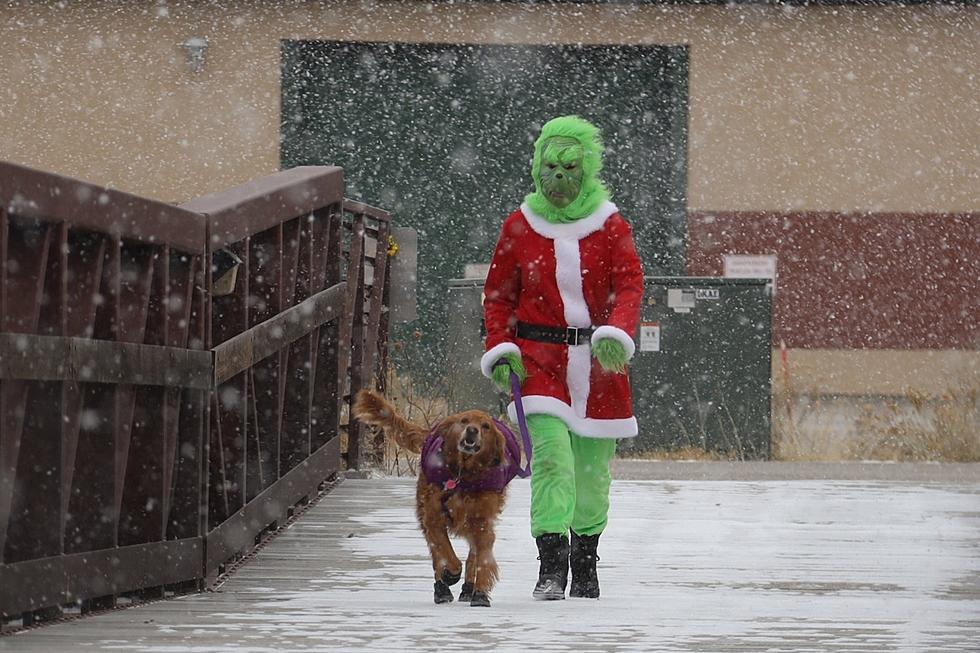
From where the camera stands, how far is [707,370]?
14.0 meters

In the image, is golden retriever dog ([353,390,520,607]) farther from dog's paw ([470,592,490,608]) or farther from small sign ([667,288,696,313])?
small sign ([667,288,696,313])

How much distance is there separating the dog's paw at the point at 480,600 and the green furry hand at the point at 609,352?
2.66ft

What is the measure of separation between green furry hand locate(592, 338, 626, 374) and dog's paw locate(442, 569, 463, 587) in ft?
2.64

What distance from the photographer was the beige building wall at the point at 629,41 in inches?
754

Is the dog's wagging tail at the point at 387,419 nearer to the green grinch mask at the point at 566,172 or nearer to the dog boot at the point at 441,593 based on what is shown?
the dog boot at the point at 441,593

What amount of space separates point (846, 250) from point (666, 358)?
5.71 m

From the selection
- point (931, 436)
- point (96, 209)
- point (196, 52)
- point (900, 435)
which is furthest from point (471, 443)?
point (196, 52)

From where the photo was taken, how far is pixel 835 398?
1888 centimetres

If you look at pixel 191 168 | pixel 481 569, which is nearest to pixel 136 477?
pixel 481 569

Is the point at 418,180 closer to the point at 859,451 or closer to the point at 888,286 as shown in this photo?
the point at 888,286

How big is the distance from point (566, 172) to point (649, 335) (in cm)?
799

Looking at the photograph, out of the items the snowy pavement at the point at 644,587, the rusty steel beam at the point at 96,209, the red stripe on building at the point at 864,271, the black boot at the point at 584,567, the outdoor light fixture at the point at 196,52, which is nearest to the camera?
the rusty steel beam at the point at 96,209

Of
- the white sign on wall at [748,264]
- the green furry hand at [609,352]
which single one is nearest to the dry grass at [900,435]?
the white sign on wall at [748,264]

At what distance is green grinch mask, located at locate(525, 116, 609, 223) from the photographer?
6.18 meters
